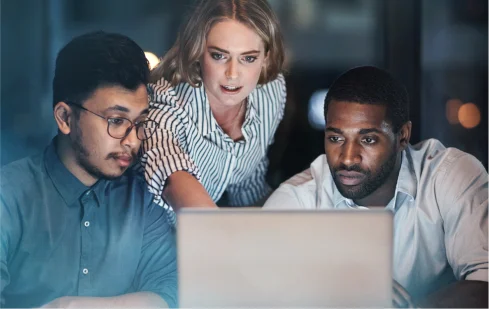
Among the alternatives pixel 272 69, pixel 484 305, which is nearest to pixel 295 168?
pixel 272 69

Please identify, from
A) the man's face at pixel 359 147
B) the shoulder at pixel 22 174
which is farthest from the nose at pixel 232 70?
the shoulder at pixel 22 174

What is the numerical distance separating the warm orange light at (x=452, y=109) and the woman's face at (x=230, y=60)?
2.09ft

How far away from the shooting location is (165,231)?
216cm

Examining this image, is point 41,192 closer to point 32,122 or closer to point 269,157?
point 32,122

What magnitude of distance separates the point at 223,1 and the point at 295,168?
0.61 m

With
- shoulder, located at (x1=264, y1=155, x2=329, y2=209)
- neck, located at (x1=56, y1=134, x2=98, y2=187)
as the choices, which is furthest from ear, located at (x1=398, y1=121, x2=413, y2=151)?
neck, located at (x1=56, y1=134, x2=98, y2=187)

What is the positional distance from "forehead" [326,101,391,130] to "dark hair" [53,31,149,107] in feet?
2.10

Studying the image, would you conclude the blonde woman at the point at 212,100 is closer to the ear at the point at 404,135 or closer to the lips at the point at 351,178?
the lips at the point at 351,178

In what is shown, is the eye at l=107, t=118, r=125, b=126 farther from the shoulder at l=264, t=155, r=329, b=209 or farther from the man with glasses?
the shoulder at l=264, t=155, r=329, b=209

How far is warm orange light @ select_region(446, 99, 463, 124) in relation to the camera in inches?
85.2

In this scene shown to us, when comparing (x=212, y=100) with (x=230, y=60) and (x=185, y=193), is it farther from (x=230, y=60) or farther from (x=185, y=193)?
(x=185, y=193)

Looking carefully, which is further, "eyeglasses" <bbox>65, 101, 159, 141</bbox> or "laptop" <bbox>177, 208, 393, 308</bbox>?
"eyeglasses" <bbox>65, 101, 159, 141</bbox>

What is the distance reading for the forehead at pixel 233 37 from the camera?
6.94ft

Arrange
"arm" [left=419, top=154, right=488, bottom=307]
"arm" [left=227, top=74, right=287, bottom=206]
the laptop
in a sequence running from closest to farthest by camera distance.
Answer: the laptop → "arm" [left=419, top=154, right=488, bottom=307] → "arm" [left=227, top=74, right=287, bottom=206]
